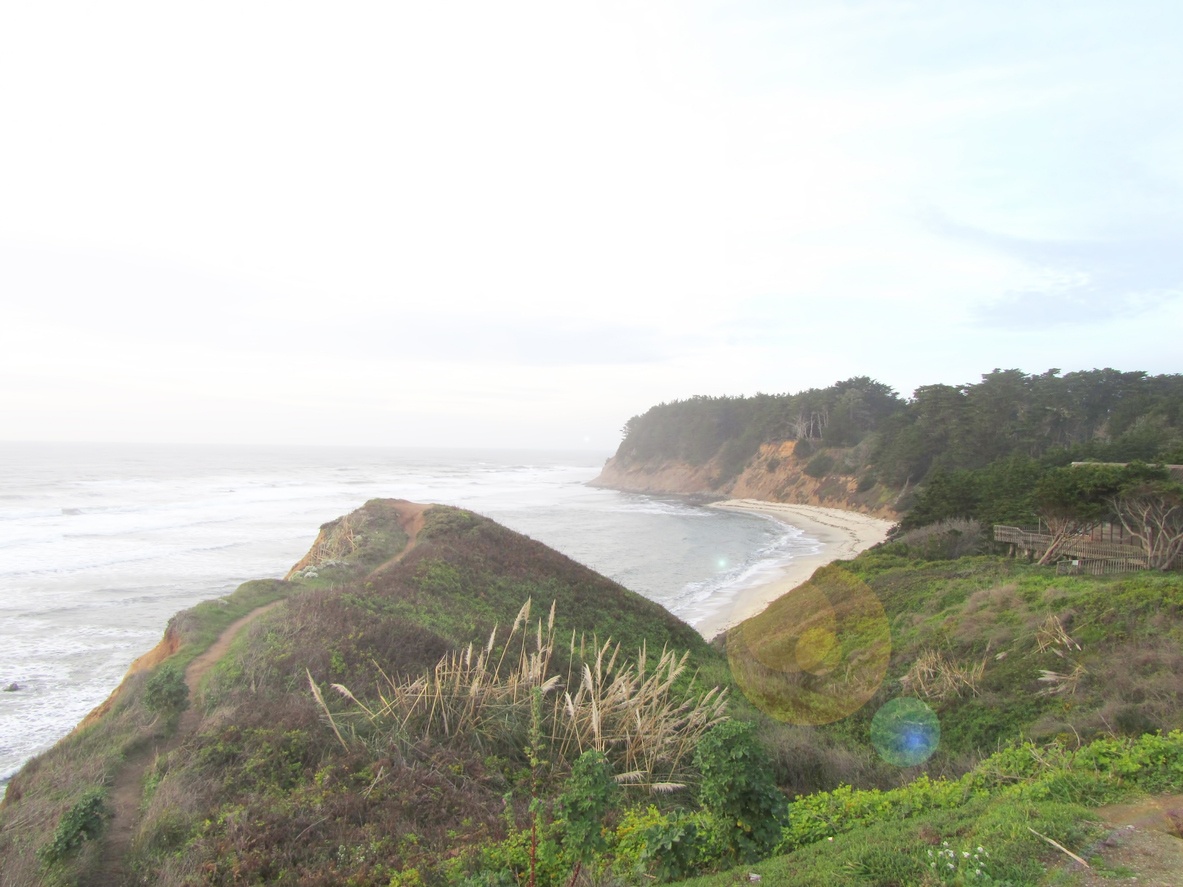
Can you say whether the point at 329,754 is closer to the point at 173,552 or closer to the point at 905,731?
the point at 905,731

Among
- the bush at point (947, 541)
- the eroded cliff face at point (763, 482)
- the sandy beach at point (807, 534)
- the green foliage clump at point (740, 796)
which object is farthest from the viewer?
the eroded cliff face at point (763, 482)

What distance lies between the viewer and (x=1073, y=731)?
876 centimetres

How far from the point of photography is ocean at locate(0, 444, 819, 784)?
60.0ft

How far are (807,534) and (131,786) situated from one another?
46.4 metres

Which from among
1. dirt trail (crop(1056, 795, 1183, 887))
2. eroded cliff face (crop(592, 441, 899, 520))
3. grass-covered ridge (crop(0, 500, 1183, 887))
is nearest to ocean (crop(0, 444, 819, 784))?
grass-covered ridge (crop(0, 500, 1183, 887))

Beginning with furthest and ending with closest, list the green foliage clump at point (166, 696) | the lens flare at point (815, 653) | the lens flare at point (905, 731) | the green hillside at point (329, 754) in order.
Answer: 1. the lens flare at point (815, 653)
2. the lens flare at point (905, 731)
3. the green foliage clump at point (166, 696)
4. the green hillside at point (329, 754)


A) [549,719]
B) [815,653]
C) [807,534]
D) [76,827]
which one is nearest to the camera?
[76,827]

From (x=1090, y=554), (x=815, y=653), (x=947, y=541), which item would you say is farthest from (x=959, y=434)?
(x=815, y=653)

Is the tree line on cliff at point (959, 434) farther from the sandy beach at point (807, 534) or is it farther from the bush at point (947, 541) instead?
the sandy beach at point (807, 534)

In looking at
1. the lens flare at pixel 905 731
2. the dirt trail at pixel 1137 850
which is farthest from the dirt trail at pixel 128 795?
the lens flare at pixel 905 731

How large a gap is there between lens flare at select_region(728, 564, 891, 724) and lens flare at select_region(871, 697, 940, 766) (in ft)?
2.56

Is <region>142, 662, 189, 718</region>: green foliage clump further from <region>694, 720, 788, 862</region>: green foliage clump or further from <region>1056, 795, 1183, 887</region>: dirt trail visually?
<region>1056, 795, 1183, 887</region>: dirt trail

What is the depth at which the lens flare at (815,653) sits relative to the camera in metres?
13.4

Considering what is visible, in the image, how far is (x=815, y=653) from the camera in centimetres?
1667
